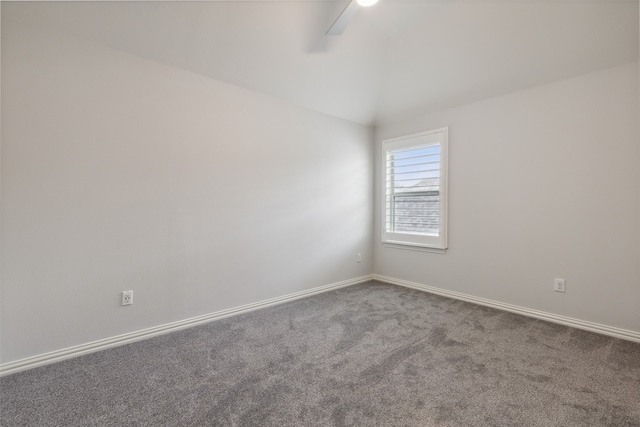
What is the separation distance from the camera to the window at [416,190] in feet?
11.5

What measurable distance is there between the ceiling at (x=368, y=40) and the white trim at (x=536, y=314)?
2238 millimetres

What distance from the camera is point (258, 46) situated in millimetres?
2602

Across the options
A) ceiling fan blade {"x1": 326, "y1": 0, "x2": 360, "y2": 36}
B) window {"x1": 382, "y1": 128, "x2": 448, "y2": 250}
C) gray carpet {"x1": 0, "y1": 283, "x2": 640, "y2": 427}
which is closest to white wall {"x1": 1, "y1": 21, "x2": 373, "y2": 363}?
gray carpet {"x1": 0, "y1": 283, "x2": 640, "y2": 427}

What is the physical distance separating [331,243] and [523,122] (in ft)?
8.12

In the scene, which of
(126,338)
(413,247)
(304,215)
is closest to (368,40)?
(304,215)

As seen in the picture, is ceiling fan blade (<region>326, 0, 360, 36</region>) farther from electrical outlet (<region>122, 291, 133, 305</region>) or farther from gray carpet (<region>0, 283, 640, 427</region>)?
electrical outlet (<region>122, 291, 133, 305</region>)

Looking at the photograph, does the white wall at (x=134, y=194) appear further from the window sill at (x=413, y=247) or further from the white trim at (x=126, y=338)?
the window sill at (x=413, y=247)

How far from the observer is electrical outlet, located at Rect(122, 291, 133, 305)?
2244mm

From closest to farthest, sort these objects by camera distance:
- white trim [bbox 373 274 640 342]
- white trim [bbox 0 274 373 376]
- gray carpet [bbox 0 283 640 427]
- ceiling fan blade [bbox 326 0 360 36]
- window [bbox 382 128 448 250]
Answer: gray carpet [bbox 0 283 640 427] < white trim [bbox 0 274 373 376] < ceiling fan blade [bbox 326 0 360 36] < white trim [bbox 373 274 640 342] < window [bbox 382 128 448 250]

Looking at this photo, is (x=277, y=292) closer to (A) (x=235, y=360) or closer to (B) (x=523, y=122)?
(A) (x=235, y=360)

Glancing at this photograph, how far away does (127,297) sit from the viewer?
226 cm

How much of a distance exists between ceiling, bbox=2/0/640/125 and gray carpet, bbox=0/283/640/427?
2.34m

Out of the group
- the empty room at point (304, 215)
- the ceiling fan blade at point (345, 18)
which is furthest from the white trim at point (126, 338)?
the ceiling fan blade at point (345, 18)

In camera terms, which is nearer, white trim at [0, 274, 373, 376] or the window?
white trim at [0, 274, 373, 376]
